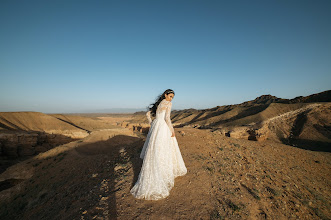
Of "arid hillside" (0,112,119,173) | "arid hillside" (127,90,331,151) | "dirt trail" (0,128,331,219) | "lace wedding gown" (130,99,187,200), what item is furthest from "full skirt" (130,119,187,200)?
"arid hillside" (0,112,119,173)

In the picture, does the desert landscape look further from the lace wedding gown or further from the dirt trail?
the lace wedding gown

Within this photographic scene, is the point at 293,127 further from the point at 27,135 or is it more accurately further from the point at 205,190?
the point at 27,135

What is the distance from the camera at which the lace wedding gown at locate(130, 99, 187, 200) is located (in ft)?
11.0

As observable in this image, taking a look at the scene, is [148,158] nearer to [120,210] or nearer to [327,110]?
[120,210]

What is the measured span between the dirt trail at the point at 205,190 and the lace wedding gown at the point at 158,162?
0.22 m

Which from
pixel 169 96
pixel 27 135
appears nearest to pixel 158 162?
pixel 169 96

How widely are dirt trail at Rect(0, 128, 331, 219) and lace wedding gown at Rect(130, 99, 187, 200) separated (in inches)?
8.6

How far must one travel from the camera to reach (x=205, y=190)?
12.7 feet

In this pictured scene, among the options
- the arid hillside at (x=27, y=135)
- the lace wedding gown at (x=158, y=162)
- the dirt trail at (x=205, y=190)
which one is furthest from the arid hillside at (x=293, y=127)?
the arid hillside at (x=27, y=135)

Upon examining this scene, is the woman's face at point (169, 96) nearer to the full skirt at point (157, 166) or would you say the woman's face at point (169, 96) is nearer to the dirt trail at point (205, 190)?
the full skirt at point (157, 166)

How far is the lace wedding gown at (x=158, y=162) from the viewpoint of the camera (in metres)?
3.35

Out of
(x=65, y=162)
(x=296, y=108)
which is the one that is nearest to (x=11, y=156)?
(x=65, y=162)

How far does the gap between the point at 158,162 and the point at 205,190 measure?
164 centimetres

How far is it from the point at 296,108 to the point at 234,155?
19.7 m
